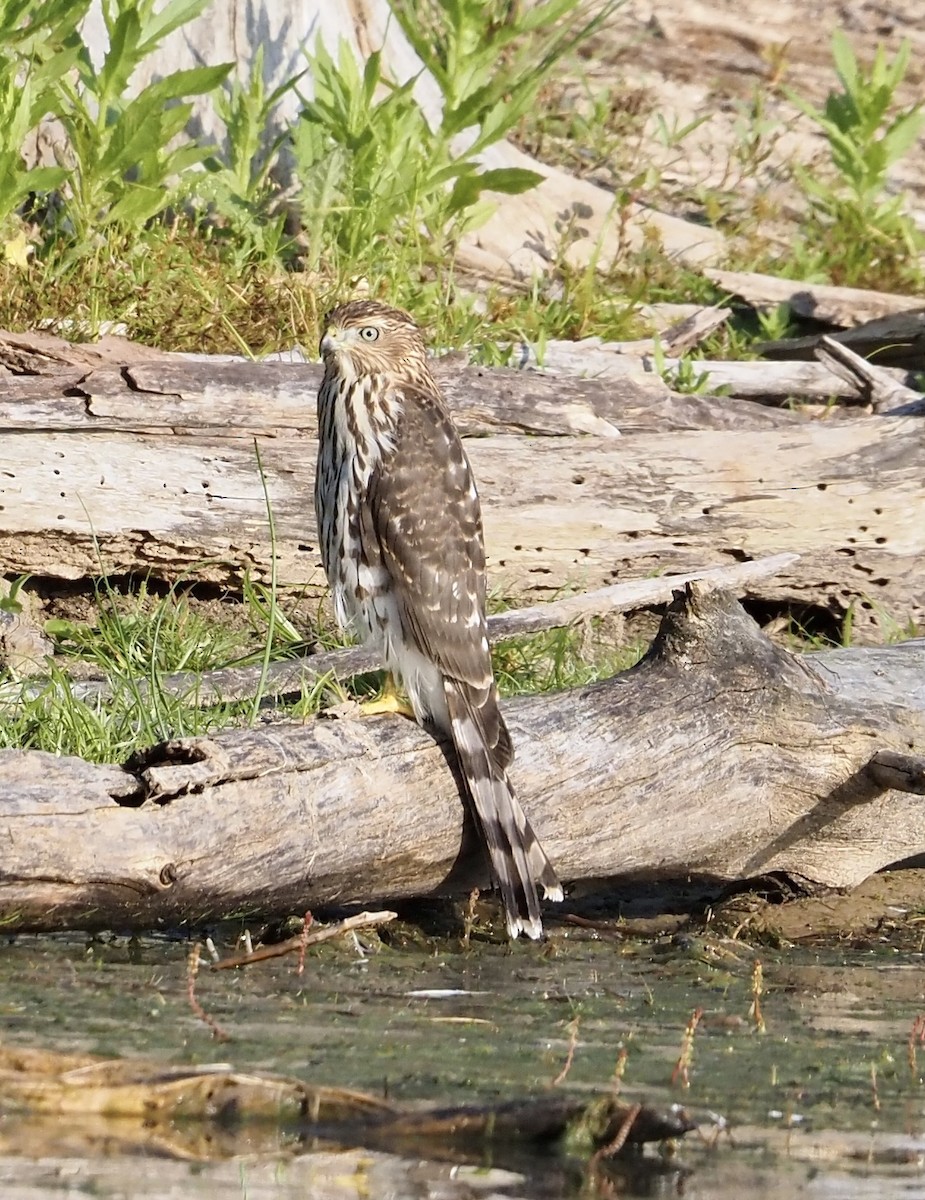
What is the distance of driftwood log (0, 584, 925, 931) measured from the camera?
3969mm

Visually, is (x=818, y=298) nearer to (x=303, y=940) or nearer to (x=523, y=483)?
(x=523, y=483)

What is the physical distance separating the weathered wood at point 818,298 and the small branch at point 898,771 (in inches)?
164

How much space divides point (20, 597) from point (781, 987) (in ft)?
9.82

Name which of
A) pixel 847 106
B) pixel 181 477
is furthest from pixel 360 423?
pixel 847 106

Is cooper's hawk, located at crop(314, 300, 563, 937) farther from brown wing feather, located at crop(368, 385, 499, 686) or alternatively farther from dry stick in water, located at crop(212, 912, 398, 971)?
dry stick in water, located at crop(212, 912, 398, 971)

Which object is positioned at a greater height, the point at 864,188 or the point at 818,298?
the point at 864,188

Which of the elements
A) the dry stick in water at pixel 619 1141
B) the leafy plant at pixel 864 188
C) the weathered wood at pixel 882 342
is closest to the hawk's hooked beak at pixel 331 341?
the dry stick in water at pixel 619 1141

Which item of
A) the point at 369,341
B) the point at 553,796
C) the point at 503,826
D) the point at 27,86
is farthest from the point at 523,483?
the point at 27,86

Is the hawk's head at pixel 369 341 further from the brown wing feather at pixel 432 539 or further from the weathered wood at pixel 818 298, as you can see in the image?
the weathered wood at pixel 818 298

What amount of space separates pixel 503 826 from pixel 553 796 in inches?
9.0

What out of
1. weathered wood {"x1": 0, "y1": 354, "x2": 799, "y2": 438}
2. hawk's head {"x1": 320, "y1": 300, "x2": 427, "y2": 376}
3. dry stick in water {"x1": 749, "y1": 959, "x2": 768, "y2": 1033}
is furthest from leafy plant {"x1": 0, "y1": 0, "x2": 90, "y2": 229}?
dry stick in water {"x1": 749, "y1": 959, "x2": 768, "y2": 1033}

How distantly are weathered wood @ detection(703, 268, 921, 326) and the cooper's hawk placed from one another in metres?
3.62

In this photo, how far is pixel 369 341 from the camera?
544cm

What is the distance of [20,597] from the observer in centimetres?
610
